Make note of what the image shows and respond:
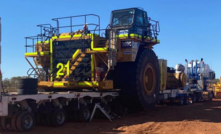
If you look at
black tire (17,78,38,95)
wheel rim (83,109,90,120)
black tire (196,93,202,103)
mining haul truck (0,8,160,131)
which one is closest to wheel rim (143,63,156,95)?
mining haul truck (0,8,160,131)

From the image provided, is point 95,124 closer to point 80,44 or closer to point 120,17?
point 80,44

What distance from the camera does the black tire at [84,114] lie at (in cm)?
1118

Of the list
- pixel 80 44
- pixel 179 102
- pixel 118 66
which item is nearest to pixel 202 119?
pixel 118 66

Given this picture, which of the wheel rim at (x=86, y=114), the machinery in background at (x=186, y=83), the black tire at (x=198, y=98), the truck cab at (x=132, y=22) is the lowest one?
the black tire at (x=198, y=98)

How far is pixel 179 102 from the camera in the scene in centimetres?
2095

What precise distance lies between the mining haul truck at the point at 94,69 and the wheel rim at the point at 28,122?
970 mm

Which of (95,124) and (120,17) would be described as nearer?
(95,124)

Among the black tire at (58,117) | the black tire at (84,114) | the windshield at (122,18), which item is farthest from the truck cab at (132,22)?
the black tire at (58,117)

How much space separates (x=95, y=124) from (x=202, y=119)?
4.54 m

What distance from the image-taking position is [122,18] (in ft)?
48.5

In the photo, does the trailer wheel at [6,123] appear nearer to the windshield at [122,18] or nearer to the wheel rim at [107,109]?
the wheel rim at [107,109]

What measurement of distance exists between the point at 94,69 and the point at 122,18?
374cm

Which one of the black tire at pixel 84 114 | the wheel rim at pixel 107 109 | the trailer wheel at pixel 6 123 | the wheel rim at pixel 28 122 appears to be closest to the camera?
the wheel rim at pixel 28 122

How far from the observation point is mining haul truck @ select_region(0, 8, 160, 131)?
1142 cm
